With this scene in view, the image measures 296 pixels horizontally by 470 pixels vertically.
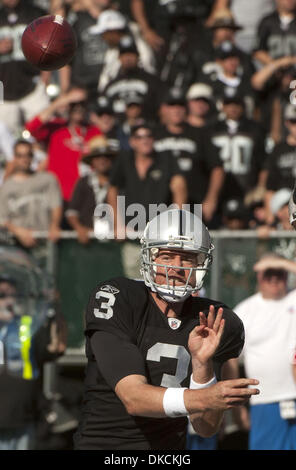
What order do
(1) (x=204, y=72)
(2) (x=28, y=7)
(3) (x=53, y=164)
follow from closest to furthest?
(3) (x=53, y=164), (1) (x=204, y=72), (2) (x=28, y=7)

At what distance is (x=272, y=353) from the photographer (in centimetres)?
775


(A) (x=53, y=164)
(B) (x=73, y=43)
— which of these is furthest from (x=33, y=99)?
(B) (x=73, y=43)

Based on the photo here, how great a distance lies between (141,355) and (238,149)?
216 inches

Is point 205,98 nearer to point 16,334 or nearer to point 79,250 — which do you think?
point 79,250

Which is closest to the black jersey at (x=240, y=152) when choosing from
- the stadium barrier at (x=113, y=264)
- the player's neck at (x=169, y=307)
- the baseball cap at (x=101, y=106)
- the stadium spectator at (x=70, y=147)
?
the stadium barrier at (x=113, y=264)

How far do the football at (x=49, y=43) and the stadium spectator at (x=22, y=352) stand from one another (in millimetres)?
2396

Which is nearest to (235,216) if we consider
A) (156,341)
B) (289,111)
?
(289,111)

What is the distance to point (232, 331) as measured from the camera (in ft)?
15.0

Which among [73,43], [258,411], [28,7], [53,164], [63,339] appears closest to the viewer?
[73,43]

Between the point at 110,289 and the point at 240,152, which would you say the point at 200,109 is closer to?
the point at 240,152

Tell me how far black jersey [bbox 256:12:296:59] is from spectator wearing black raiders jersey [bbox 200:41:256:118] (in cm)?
40

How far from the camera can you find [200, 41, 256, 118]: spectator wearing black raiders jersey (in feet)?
33.6

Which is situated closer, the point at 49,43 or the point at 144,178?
the point at 49,43

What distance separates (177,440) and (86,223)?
469cm
